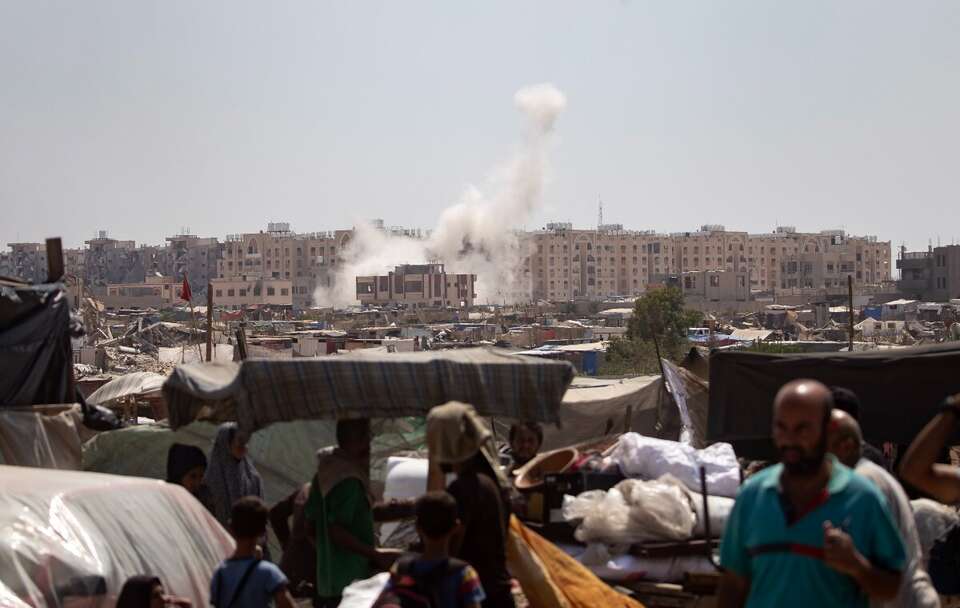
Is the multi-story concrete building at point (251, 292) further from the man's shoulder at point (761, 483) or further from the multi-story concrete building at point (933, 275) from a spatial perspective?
the man's shoulder at point (761, 483)

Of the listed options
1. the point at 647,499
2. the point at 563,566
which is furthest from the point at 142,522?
the point at 647,499

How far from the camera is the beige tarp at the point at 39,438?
7980 millimetres

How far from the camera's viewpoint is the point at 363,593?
16.1 ft

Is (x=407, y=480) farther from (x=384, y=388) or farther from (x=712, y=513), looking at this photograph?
(x=712, y=513)

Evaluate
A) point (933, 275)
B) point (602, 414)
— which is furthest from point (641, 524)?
point (933, 275)

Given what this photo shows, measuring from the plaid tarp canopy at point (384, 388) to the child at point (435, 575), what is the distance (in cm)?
124

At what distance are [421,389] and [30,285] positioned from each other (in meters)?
4.00

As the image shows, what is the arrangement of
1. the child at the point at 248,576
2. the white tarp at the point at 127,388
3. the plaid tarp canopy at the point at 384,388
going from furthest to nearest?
the white tarp at the point at 127,388 < the plaid tarp canopy at the point at 384,388 < the child at the point at 248,576

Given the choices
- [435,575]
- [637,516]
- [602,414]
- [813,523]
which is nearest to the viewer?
[813,523]

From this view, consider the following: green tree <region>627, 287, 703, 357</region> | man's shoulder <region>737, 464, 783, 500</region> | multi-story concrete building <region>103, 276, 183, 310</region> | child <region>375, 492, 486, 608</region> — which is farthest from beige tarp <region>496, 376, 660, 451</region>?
multi-story concrete building <region>103, 276, 183, 310</region>

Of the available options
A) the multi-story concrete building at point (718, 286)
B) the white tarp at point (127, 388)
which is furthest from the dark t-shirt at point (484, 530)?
the multi-story concrete building at point (718, 286)

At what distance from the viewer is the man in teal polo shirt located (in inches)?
133

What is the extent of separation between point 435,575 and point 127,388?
1214 centimetres

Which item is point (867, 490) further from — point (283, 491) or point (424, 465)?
point (283, 491)
